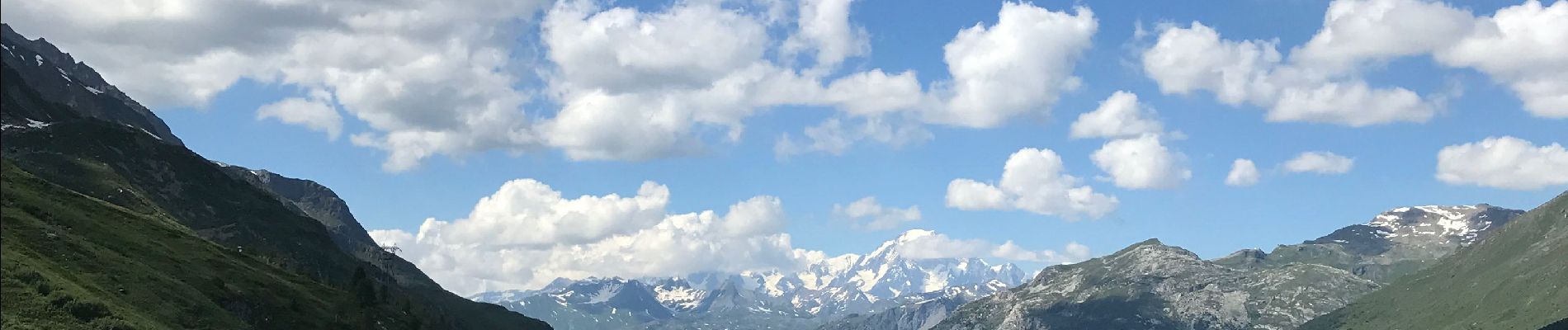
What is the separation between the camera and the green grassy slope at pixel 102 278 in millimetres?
101812

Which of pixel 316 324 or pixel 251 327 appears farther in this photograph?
pixel 316 324

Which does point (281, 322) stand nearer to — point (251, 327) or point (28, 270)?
point (251, 327)

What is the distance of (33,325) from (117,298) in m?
27.3

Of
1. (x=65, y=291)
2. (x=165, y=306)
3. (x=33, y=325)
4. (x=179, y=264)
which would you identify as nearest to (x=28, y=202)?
(x=179, y=264)

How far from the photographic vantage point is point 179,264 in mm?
177375

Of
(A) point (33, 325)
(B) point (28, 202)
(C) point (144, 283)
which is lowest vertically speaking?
(A) point (33, 325)

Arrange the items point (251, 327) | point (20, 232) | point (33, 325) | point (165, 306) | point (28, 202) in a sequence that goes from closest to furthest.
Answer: point (33, 325) → point (20, 232) → point (165, 306) → point (251, 327) → point (28, 202)

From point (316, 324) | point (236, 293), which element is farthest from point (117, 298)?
point (316, 324)

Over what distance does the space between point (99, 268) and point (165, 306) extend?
9.49m

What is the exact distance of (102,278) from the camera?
129m

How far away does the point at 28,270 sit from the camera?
107m

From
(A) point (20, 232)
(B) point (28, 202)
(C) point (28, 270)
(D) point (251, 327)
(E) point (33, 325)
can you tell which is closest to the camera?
(E) point (33, 325)

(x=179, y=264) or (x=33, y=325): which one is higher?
(x=179, y=264)

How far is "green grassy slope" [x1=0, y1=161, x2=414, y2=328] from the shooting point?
334 feet
